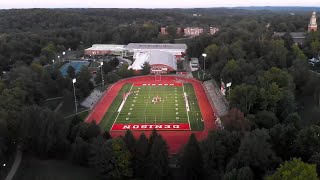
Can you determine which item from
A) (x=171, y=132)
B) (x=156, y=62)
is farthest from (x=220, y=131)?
(x=156, y=62)

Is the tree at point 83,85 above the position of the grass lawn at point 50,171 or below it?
above

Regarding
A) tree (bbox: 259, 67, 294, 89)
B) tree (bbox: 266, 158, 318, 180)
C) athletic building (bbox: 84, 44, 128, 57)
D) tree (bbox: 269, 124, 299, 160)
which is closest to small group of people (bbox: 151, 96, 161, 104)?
tree (bbox: 259, 67, 294, 89)

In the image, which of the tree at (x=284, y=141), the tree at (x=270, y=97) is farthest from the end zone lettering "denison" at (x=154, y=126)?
the tree at (x=284, y=141)

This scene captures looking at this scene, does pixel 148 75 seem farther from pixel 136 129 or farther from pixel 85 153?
pixel 85 153

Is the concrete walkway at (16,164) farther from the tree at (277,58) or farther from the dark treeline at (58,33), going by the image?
the dark treeline at (58,33)

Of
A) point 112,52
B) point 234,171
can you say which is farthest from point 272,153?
point 112,52

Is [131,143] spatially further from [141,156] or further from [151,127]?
[151,127]
